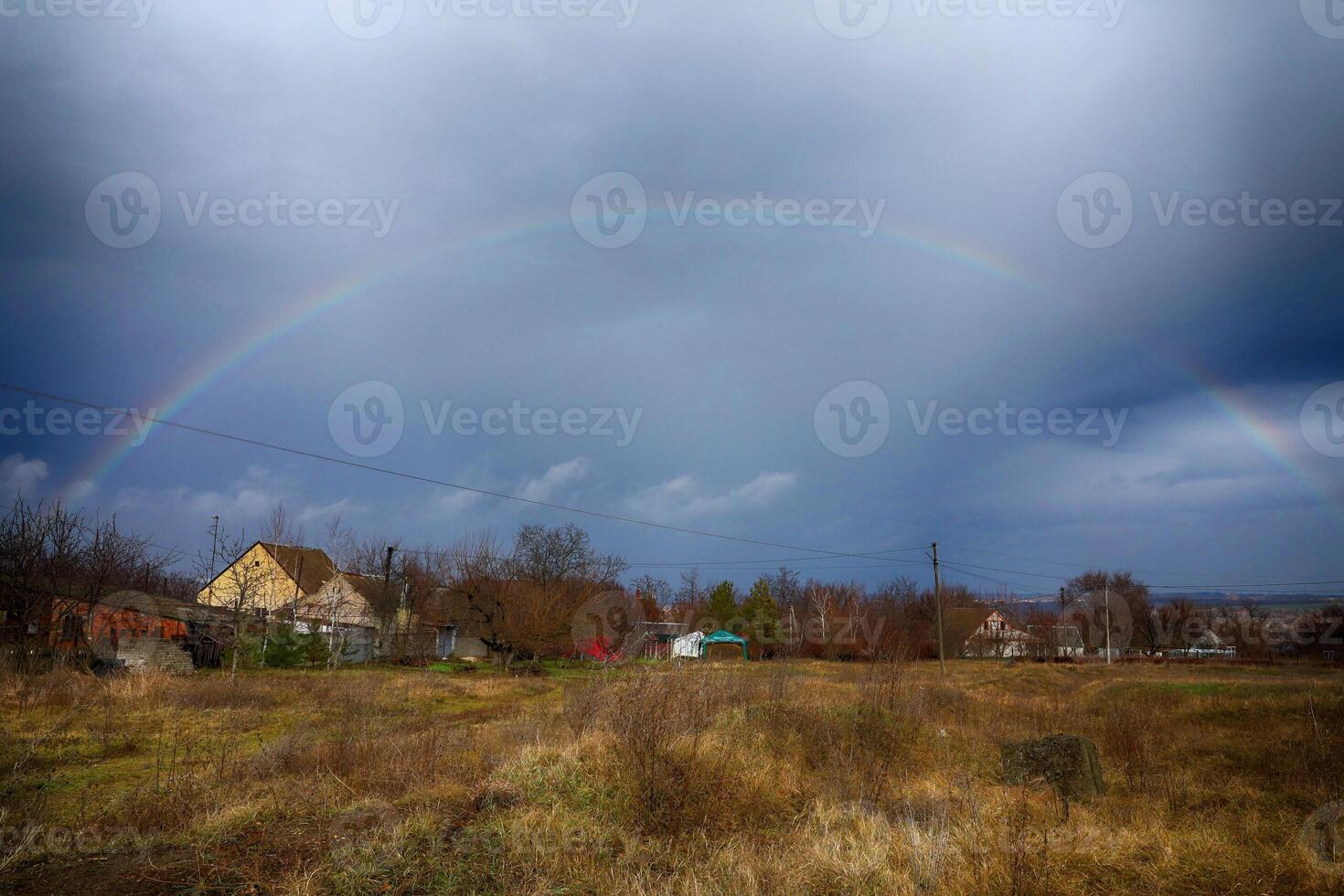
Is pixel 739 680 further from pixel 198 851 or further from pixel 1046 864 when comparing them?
pixel 198 851

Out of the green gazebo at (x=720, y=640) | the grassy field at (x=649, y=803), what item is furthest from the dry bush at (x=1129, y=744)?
the green gazebo at (x=720, y=640)

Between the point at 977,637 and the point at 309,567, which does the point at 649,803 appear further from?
the point at 977,637

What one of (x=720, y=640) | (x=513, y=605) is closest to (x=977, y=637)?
(x=720, y=640)

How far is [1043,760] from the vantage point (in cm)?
1019

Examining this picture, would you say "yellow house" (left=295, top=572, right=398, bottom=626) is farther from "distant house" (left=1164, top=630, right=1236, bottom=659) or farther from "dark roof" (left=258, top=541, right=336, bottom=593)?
"distant house" (left=1164, top=630, right=1236, bottom=659)

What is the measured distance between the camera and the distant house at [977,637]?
2655 inches

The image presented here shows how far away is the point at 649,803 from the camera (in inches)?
293

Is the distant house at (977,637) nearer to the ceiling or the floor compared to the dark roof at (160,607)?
nearer to the floor

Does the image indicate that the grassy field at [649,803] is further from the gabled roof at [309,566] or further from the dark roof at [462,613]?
the gabled roof at [309,566]

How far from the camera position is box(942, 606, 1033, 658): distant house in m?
67.4

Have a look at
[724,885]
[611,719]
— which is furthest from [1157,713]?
[724,885]

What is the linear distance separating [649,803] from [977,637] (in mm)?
67512

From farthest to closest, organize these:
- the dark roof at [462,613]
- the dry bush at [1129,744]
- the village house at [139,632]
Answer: the dark roof at [462,613] < the village house at [139,632] < the dry bush at [1129,744]

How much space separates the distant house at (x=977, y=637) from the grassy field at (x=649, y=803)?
54805mm
